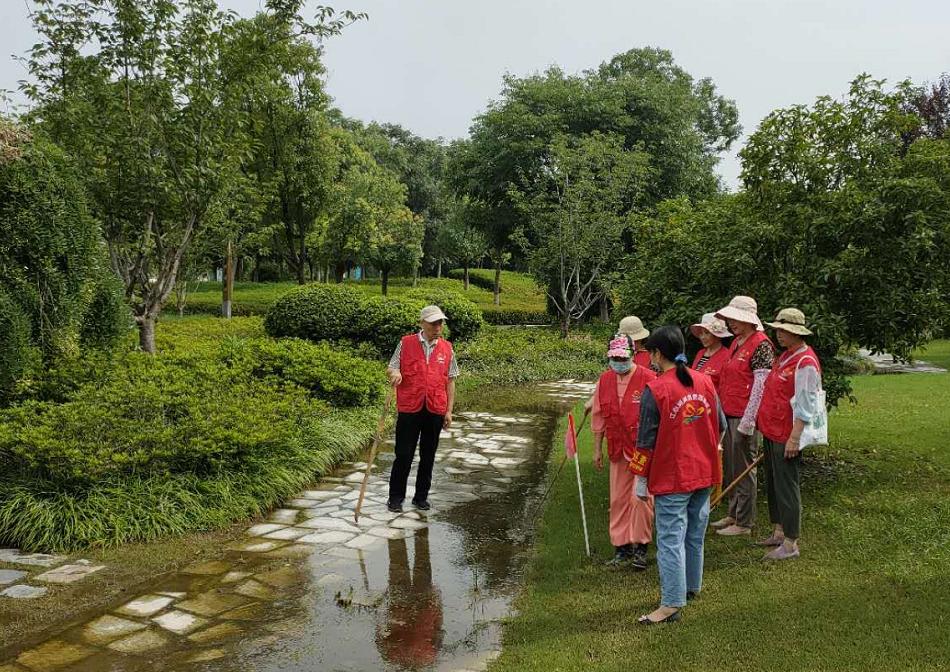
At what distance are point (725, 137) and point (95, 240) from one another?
123 feet

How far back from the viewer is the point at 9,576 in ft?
17.1

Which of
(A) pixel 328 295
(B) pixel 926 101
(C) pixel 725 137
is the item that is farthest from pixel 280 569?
(C) pixel 725 137

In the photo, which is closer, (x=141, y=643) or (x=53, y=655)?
(x=53, y=655)

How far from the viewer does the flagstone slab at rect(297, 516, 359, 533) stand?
6.50 m

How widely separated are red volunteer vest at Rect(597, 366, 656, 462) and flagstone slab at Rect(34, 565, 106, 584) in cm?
365

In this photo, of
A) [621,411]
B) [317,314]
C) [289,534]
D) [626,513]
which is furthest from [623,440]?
[317,314]

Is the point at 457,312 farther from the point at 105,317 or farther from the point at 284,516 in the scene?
the point at 284,516

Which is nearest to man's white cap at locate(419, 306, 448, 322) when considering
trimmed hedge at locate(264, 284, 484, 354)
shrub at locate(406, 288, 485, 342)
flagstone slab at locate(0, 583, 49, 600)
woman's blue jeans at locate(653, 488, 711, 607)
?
woman's blue jeans at locate(653, 488, 711, 607)

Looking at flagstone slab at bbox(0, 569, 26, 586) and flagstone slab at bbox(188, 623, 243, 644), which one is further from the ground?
flagstone slab at bbox(0, 569, 26, 586)

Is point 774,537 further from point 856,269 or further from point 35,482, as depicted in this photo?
point 35,482

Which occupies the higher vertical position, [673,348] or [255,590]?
[673,348]

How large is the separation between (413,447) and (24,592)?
10.1 ft

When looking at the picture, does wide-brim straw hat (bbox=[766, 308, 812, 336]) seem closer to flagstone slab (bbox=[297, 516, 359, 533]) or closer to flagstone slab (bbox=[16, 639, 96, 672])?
flagstone slab (bbox=[297, 516, 359, 533])

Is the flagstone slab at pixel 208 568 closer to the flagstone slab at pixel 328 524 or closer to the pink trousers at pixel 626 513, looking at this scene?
the flagstone slab at pixel 328 524
